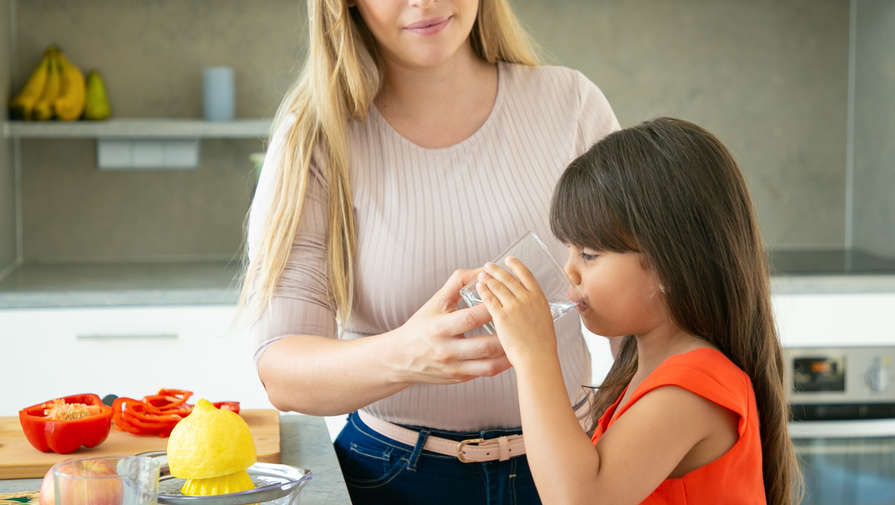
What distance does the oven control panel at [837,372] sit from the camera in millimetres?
2457

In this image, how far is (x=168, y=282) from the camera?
8.17 feet

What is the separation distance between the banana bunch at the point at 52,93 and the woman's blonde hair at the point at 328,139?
5.05ft

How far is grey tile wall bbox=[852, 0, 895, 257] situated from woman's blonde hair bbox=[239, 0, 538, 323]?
75.8 inches

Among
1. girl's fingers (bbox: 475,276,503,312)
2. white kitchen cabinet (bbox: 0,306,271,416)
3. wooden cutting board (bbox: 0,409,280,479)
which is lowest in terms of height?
white kitchen cabinet (bbox: 0,306,271,416)

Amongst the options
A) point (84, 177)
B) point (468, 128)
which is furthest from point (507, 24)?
point (84, 177)

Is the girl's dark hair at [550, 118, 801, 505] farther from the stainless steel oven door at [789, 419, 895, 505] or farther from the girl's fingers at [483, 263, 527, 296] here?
the stainless steel oven door at [789, 419, 895, 505]

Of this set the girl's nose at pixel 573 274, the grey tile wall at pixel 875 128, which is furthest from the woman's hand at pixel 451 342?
the grey tile wall at pixel 875 128

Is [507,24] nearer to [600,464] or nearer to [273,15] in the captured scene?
[600,464]

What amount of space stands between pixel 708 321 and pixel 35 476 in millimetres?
735

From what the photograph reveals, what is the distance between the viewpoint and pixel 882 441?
8.25 ft

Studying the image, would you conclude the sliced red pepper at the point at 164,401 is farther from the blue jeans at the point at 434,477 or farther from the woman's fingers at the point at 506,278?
the woman's fingers at the point at 506,278

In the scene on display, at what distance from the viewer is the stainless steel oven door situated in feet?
8.14

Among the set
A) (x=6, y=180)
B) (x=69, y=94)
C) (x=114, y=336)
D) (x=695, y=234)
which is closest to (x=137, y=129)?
(x=69, y=94)

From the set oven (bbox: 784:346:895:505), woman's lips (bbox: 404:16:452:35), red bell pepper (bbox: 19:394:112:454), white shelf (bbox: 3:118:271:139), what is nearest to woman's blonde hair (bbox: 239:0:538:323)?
woman's lips (bbox: 404:16:452:35)
